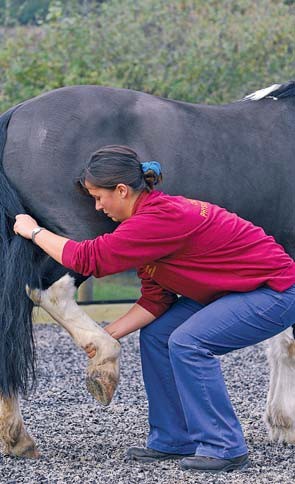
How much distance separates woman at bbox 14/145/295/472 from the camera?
12.0ft

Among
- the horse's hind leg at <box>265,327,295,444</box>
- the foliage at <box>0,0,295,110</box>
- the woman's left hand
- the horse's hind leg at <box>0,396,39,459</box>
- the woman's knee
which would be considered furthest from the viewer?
the foliage at <box>0,0,295,110</box>

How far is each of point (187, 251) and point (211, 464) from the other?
81 cm

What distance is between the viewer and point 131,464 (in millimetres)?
4012

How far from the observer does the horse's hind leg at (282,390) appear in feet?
14.8

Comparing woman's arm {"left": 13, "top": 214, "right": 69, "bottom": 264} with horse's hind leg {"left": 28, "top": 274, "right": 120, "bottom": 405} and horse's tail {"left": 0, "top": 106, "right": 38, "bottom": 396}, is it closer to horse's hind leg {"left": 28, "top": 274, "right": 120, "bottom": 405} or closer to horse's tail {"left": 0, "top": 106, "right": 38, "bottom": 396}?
horse's tail {"left": 0, "top": 106, "right": 38, "bottom": 396}

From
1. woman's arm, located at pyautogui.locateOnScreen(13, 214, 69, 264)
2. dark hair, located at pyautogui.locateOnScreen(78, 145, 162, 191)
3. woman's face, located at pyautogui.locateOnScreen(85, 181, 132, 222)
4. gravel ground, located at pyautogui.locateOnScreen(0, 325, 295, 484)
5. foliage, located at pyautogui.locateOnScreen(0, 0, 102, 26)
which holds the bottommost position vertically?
gravel ground, located at pyautogui.locateOnScreen(0, 325, 295, 484)

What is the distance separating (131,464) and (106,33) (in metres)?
6.02

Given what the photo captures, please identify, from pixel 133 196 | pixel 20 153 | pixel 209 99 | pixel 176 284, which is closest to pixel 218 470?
pixel 176 284

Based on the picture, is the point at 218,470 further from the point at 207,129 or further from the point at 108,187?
the point at 207,129

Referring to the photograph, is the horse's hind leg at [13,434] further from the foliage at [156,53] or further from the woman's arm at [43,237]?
the foliage at [156,53]

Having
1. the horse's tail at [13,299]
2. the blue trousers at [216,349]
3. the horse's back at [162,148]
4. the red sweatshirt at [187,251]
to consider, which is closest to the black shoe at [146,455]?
the blue trousers at [216,349]

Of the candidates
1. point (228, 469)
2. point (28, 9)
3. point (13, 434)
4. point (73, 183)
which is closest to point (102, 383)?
point (13, 434)

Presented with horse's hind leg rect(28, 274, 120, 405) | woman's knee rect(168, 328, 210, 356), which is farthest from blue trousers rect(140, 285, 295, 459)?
horse's hind leg rect(28, 274, 120, 405)

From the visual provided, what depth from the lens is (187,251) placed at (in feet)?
12.3
